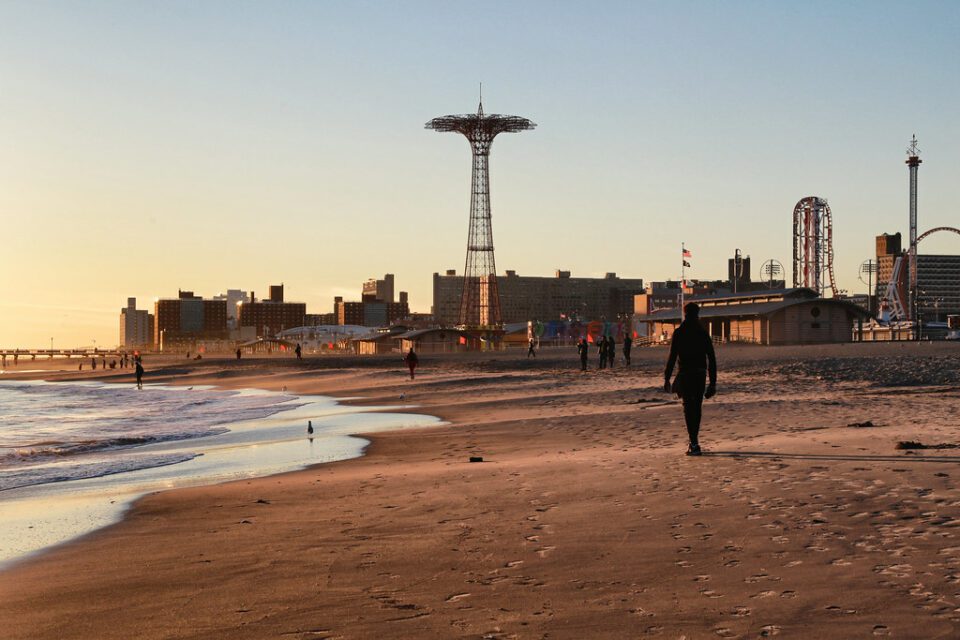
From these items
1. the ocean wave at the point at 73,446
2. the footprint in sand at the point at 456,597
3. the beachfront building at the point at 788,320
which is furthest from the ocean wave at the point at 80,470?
the beachfront building at the point at 788,320

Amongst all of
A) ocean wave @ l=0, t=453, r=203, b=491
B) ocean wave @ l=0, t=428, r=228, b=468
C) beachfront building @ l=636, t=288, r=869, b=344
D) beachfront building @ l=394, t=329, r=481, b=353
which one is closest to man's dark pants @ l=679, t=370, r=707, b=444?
ocean wave @ l=0, t=453, r=203, b=491

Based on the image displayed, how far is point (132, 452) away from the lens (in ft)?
57.4

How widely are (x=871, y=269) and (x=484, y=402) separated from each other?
12148 centimetres

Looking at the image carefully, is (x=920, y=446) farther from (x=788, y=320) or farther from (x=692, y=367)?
(x=788, y=320)

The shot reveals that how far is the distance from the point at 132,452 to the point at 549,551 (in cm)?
1347

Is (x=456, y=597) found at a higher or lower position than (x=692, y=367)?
lower

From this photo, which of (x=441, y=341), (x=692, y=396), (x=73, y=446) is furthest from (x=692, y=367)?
(x=441, y=341)

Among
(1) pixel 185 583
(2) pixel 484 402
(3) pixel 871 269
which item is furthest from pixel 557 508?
(3) pixel 871 269

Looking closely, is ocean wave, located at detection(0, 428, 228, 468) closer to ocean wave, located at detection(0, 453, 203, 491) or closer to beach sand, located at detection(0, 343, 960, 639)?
ocean wave, located at detection(0, 453, 203, 491)

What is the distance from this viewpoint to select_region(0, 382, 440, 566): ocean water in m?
9.74

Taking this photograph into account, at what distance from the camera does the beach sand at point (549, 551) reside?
470 cm

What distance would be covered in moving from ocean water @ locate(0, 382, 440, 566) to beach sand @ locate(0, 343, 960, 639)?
2.48ft

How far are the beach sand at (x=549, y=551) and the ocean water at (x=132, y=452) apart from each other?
756mm

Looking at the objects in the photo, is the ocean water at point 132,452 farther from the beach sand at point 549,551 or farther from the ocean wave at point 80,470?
the beach sand at point 549,551
